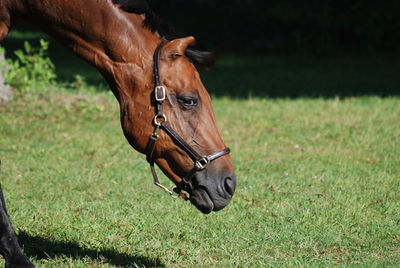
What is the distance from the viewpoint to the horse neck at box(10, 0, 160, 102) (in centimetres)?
277

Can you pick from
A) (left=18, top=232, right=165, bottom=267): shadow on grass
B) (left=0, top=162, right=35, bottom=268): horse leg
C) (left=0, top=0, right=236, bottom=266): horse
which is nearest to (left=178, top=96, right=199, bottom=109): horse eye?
(left=0, top=0, right=236, bottom=266): horse

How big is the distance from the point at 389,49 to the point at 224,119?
7771 millimetres

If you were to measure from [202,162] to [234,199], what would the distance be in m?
1.89

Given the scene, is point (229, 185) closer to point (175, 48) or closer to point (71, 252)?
point (175, 48)

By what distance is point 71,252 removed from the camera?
11.8ft

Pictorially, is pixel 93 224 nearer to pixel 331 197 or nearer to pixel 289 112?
pixel 331 197

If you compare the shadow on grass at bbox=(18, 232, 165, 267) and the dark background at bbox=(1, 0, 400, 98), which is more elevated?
the shadow on grass at bbox=(18, 232, 165, 267)

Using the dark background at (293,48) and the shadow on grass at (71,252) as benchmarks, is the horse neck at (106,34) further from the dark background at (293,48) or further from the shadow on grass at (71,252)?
the dark background at (293,48)

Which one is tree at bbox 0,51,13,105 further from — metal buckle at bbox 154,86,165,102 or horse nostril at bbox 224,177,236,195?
horse nostril at bbox 224,177,236,195

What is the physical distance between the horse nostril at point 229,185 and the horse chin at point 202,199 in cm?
11

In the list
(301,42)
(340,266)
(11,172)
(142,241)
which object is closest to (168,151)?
(142,241)

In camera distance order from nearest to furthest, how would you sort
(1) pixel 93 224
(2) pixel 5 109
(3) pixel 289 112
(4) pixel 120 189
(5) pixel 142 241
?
(5) pixel 142 241 → (1) pixel 93 224 → (4) pixel 120 189 → (2) pixel 5 109 → (3) pixel 289 112

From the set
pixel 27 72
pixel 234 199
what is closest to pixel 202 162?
pixel 234 199

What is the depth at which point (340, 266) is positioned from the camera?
133 inches
